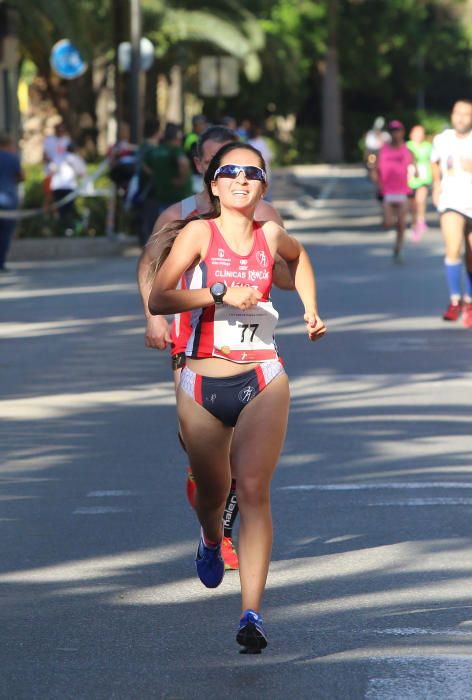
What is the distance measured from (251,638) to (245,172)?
1621 millimetres

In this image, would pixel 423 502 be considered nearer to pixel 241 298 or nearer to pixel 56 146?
pixel 241 298

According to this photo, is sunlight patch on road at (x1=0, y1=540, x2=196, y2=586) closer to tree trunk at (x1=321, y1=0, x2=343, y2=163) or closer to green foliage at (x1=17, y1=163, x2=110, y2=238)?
green foliage at (x1=17, y1=163, x2=110, y2=238)

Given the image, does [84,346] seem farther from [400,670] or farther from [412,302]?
[400,670]

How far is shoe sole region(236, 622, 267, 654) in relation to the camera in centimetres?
546

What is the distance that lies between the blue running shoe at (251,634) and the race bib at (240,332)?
917 millimetres

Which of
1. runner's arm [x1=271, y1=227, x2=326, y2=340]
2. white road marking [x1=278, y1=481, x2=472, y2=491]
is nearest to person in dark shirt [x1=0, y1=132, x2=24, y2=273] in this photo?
white road marking [x1=278, y1=481, x2=472, y2=491]

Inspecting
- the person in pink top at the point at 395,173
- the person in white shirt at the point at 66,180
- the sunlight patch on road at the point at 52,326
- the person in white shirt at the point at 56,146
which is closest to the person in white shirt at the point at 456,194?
the sunlight patch on road at the point at 52,326

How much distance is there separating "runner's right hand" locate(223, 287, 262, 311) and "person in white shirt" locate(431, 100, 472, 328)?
9695 millimetres

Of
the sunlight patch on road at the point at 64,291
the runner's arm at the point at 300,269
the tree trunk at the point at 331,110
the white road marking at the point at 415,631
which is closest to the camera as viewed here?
the white road marking at the point at 415,631

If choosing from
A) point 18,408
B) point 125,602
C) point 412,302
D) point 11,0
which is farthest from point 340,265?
point 125,602

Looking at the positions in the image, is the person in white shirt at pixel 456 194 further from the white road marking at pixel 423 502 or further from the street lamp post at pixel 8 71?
the street lamp post at pixel 8 71

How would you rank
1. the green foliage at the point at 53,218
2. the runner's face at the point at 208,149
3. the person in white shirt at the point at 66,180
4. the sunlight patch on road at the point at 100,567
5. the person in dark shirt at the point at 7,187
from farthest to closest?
1. the person in white shirt at the point at 66,180
2. the green foliage at the point at 53,218
3. the person in dark shirt at the point at 7,187
4. the runner's face at the point at 208,149
5. the sunlight patch on road at the point at 100,567

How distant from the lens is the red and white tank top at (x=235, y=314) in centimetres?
588

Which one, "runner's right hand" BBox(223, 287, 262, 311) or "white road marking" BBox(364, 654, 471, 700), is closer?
"white road marking" BBox(364, 654, 471, 700)
